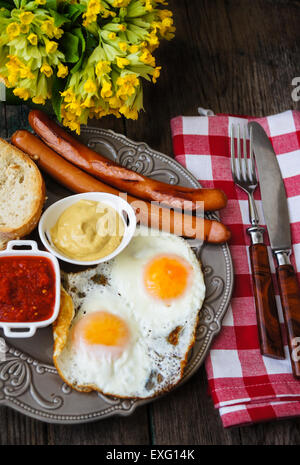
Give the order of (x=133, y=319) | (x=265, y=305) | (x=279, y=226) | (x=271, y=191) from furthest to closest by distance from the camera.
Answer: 1. (x=271, y=191)
2. (x=279, y=226)
3. (x=265, y=305)
4. (x=133, y=319)

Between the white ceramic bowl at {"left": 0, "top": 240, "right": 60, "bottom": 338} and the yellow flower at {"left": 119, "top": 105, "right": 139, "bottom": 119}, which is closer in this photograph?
the white ceramic bowl at {"left": 0, "top": 240, "right": 60, "bottom": 338}

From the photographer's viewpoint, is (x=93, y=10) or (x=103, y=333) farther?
(x=103, y=333)

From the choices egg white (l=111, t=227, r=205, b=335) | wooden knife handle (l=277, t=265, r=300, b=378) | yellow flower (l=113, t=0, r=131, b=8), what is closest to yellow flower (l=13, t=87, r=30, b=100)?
yellow flower (l=113, t=0, r=131, b=8)

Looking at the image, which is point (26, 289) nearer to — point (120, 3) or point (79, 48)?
point (79, 48)

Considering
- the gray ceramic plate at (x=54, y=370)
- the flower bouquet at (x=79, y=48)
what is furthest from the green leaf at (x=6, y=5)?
the gray ceramic plate at (x=54, y=370)

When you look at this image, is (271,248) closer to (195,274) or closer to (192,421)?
(195,274)

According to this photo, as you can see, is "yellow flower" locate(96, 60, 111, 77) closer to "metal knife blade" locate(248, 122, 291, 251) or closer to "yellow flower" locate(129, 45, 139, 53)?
"yellow flower" locate(129, 45, 139, 53)

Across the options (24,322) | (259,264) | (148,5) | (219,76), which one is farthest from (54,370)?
(219,76)
